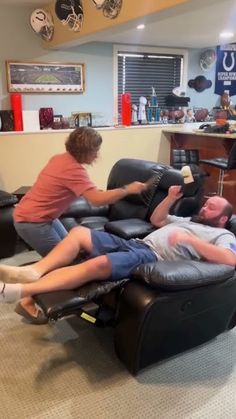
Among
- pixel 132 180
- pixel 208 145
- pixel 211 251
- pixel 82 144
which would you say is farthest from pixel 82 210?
pixel 208 145

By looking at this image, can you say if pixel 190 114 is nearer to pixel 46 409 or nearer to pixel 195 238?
pixel 195 238

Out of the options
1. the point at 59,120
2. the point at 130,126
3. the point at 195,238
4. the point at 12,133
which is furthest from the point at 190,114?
the point at 195,238

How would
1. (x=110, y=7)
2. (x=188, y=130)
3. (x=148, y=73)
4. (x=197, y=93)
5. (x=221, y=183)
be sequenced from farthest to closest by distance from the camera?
(x=197, y=93) < (x=148, y=73) < (x=188, y=130) < (x=221, y=183) < (x=110, y=7)

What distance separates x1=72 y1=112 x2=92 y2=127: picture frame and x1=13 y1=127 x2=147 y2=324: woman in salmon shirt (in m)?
2.95

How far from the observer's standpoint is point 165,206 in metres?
2.61

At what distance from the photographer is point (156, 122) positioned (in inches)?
229

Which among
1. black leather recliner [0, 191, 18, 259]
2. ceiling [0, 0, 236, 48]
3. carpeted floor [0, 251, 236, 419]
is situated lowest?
carpeted floor [0, 251, 236, 419]

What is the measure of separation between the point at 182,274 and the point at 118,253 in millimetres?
448

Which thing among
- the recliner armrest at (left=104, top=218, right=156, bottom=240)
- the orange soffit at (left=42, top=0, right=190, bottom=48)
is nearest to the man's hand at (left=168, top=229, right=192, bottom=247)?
the recliner armrest at (left=104, top=218, right=156, bottom=240)

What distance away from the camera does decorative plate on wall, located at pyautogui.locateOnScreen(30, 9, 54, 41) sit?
4.61m

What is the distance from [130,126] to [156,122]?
2.37 feet

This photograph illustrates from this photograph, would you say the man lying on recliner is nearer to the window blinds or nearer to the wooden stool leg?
the wooden stool leg

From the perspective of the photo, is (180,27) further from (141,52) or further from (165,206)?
(165,206)

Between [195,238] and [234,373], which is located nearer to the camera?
[234,373]
